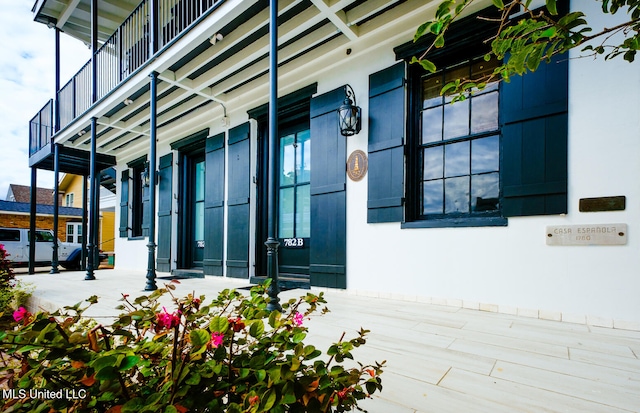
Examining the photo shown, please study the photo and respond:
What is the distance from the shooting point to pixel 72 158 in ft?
24.6

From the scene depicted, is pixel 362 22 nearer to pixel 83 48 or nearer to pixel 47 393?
pixel 47 393

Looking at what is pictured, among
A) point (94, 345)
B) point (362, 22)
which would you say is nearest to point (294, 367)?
point (94, 345)

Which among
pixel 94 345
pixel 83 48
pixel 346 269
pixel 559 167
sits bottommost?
pixel 346 269

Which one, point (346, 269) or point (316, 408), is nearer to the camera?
point (316, 408)

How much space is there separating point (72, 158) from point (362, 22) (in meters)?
7.97

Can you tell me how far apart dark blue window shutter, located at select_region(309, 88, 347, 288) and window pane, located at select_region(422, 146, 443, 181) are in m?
0.92

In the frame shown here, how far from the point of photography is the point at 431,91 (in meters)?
3.16

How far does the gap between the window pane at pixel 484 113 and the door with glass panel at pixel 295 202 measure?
7.06ft

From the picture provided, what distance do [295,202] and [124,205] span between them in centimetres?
576

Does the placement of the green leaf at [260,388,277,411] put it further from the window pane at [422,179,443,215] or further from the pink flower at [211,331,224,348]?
the window pane at [422,179,443,215]

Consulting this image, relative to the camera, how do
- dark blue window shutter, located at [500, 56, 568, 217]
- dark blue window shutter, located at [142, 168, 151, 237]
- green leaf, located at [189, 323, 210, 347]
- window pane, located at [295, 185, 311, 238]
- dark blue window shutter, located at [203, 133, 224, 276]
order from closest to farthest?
green leaf, located at [189, 323, 210, 347] → dark blue window shutter, located at [500, 56, 568, 217] → window pane, located at [295, 185, 311, 238] → dark blue window shutter, located at [203, 133, 224, 276] → dark blue window shutter, located at [142, 168, 151, 237]

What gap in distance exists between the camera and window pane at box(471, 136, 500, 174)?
2738 mm

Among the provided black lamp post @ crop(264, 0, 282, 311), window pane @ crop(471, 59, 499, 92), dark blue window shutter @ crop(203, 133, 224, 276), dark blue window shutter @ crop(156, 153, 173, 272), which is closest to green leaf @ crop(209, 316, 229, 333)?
black lamp post @ crop(264, 0, 282, 311)

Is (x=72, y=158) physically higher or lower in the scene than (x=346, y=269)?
higher
